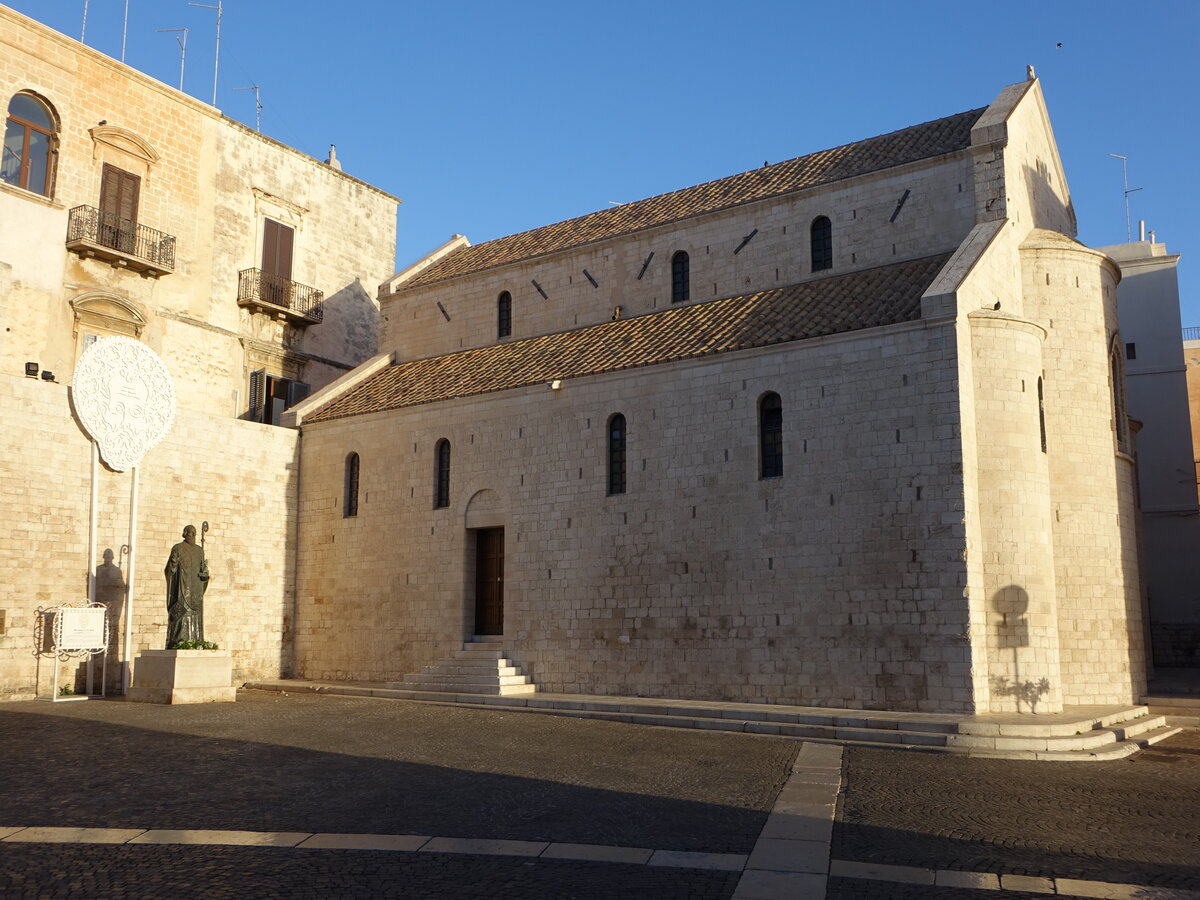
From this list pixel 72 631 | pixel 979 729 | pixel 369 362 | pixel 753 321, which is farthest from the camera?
pixel 369 362

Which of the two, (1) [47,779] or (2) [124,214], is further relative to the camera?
(2) [124,214]

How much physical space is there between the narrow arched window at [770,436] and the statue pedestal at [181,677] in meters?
10.6

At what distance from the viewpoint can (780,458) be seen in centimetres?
1811

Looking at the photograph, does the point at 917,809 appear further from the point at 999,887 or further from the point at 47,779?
the point at 47,779

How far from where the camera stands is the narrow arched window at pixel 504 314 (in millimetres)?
25781

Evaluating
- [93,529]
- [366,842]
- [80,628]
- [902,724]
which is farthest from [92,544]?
[902,724]

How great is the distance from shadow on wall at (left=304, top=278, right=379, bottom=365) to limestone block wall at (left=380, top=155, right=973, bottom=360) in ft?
5.86

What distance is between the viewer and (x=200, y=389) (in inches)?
985

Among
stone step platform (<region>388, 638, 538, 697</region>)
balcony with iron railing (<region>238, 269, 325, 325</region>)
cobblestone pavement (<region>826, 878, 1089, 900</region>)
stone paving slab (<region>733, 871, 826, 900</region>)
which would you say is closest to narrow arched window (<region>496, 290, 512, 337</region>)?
balcony with iron railing (<region>238, 269, 325, 325</region>)

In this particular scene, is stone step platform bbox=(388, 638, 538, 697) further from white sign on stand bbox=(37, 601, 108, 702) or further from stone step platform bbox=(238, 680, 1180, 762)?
white sign on stand bbox=(37, 601, 108, 702)

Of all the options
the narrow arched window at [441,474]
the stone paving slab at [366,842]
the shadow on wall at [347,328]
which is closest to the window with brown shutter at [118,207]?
the shadow on wall at [347,328]

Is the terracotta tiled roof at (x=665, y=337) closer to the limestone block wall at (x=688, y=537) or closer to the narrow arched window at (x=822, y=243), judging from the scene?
the limestone block wall at (x=688, y=537)

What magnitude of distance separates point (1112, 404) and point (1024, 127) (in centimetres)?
590

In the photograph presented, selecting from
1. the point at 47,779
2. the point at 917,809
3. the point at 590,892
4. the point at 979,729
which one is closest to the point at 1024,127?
the point at 979,729
